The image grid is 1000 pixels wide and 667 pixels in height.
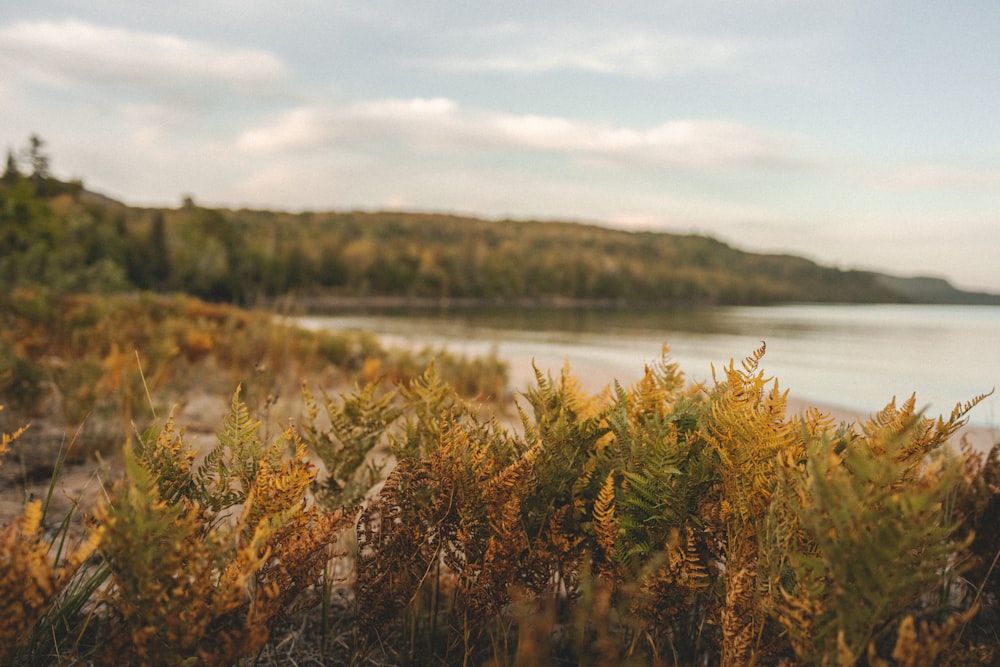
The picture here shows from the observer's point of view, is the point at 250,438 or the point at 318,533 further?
the point at 250,438

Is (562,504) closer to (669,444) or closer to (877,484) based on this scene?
(669,444)

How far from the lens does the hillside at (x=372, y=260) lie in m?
33.3

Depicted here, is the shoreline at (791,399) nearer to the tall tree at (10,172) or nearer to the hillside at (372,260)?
the hillside at (372,260)

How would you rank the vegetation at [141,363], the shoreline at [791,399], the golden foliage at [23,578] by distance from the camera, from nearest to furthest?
the golden foliage at [23,578] < the vegetation at [141,363] < the shoreline at [791,399]

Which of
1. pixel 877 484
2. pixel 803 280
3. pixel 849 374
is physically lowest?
pixel 849 374

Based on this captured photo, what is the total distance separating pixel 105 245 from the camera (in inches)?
2250

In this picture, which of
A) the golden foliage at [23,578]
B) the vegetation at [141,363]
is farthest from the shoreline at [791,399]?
the golden foliage at [23,578]

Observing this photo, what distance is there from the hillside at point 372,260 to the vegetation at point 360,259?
19 centimetres

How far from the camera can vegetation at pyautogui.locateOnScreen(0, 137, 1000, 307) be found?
104 feet

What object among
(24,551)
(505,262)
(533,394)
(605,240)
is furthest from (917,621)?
(605,240)

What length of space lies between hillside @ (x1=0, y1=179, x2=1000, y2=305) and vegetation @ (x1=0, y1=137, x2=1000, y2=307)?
0.19 metres

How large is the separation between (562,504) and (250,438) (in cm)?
89

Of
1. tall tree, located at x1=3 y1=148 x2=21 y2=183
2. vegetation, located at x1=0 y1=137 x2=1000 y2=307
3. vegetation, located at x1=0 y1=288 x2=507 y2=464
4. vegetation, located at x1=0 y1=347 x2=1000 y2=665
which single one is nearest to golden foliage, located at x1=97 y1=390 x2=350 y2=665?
vegetation, located at x1=0 y1=347 x2=1000 y2=665

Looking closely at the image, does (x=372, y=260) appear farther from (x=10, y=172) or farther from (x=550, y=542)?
(x=550, y=542)
